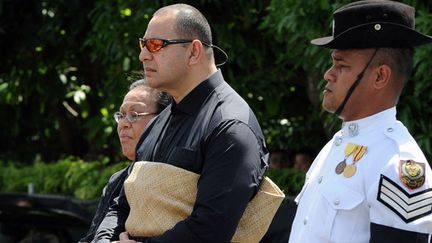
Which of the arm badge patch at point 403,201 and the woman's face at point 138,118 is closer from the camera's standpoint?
the arm badge patch at point 403,201

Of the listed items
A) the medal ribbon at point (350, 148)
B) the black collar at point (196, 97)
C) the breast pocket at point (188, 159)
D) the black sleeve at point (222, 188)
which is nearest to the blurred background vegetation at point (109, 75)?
the black collar at point (196, 97)

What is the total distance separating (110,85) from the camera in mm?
8312

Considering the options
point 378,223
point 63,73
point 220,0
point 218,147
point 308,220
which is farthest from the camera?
point 63,73

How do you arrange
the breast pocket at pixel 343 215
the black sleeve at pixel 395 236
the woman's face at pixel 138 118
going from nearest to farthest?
the black sleeve at pixel 395 236 < the breast pocket at pixel 343 215 < the woman's face at pixel 138 118

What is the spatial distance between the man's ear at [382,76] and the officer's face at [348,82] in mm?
27

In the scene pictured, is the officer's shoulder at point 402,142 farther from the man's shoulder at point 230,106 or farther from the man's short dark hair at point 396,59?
the man's shoulder at point 230,106

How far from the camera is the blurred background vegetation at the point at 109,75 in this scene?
603cm

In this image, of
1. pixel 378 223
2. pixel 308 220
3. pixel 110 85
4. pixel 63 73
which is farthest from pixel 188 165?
pixel 63 73

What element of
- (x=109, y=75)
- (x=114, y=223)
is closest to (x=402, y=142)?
(x=114, y=223)

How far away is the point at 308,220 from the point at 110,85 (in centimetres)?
557

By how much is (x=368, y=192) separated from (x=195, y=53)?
1.02 meters

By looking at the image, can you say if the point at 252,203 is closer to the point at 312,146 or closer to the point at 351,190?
the point at 351,190

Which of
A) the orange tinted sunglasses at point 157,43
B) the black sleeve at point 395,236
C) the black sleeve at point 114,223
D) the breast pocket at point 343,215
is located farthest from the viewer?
the black sleeve at point 114,223

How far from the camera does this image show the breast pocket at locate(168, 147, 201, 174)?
336 cm
